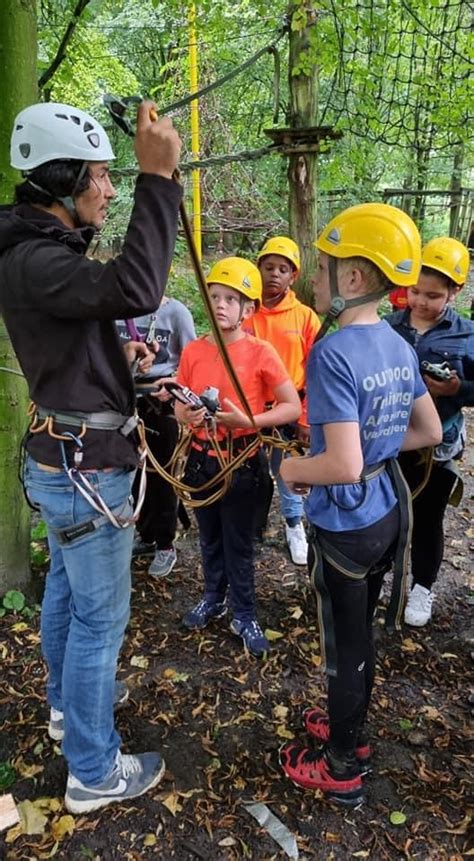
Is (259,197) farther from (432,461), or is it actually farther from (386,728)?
(386,728)

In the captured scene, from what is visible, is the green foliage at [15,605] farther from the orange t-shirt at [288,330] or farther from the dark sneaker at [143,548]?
the orange t-shirt at [288,330]

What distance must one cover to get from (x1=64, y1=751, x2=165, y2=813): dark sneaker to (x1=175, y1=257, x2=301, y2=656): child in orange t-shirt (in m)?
0.82

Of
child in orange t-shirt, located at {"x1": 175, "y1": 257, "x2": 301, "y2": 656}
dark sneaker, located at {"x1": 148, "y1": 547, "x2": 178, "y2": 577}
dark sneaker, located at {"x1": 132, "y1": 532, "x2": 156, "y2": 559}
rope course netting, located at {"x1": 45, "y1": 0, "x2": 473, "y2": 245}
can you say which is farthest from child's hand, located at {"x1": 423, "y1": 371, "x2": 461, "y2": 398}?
rope course netting, located at {"x1": 45, "y1": 0, "x2": 473, "y2": 245}

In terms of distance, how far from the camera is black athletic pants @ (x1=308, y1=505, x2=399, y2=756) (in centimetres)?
188

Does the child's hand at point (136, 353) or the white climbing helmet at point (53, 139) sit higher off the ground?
the white climbing helmet at point (53, 139)

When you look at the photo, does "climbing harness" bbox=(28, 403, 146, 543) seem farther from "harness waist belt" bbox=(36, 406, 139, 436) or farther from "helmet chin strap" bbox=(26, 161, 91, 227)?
"helmet chin strap" bbox=(26, 161, 91, 227)

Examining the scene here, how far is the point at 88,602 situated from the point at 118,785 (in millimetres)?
756

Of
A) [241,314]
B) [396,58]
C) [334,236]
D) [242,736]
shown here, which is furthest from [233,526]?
[396,58]

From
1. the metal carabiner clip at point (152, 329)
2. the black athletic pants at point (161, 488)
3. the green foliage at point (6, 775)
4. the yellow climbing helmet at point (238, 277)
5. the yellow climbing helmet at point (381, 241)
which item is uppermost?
the yellow climbing helmet at point (381, 241)

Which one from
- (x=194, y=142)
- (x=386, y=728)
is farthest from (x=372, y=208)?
(x=194, y=142)

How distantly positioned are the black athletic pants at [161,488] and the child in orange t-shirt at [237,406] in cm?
68

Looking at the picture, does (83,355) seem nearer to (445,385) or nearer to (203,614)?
(445,385)

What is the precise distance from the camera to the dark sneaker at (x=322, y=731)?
225 cm

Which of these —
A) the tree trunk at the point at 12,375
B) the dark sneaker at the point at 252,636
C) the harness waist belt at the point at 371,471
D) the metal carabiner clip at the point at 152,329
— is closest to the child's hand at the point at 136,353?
the harness waist belt at the point at 371,471
